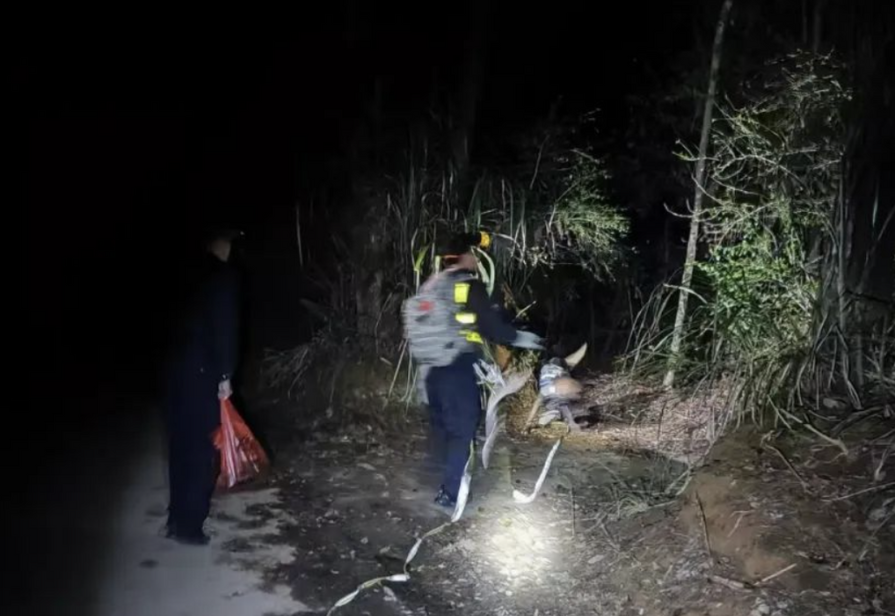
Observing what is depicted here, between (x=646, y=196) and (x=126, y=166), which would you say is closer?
(x=126, y=166)

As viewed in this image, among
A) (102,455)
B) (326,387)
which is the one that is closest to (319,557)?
(102,455)

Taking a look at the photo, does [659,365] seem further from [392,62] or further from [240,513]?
[392,62]

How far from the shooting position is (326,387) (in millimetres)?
8367

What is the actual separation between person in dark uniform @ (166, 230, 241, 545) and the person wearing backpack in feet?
3.93

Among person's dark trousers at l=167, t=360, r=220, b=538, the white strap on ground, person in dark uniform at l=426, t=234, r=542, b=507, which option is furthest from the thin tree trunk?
person's dark trousers at l=167, t=360, r=220, b=538

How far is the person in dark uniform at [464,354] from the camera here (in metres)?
5.44

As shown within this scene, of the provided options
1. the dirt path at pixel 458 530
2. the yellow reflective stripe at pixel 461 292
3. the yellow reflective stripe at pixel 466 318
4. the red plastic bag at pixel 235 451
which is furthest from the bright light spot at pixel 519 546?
the red plastic bag at pixel 235 451

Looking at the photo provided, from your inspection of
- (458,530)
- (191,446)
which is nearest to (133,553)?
(191,446)

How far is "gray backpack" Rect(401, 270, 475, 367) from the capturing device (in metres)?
5.42

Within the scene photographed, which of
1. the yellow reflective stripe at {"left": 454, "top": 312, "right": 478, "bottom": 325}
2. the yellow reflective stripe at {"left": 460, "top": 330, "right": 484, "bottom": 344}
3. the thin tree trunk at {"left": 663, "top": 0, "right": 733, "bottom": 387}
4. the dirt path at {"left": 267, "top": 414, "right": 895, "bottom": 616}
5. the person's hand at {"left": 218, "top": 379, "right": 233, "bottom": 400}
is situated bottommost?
the dirt path at {"left": 267, "top": 414, "right": 895, "bottom": 616}

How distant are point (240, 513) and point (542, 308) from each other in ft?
20.1

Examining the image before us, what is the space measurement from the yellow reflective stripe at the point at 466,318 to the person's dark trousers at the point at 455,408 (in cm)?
24

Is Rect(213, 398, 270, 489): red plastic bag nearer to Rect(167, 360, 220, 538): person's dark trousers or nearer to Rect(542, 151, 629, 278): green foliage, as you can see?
Rect(167, 360, 220, 538): person's dark trousers

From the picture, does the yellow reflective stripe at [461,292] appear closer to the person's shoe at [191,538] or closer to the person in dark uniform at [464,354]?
the person in dark uniform at [464,354]
